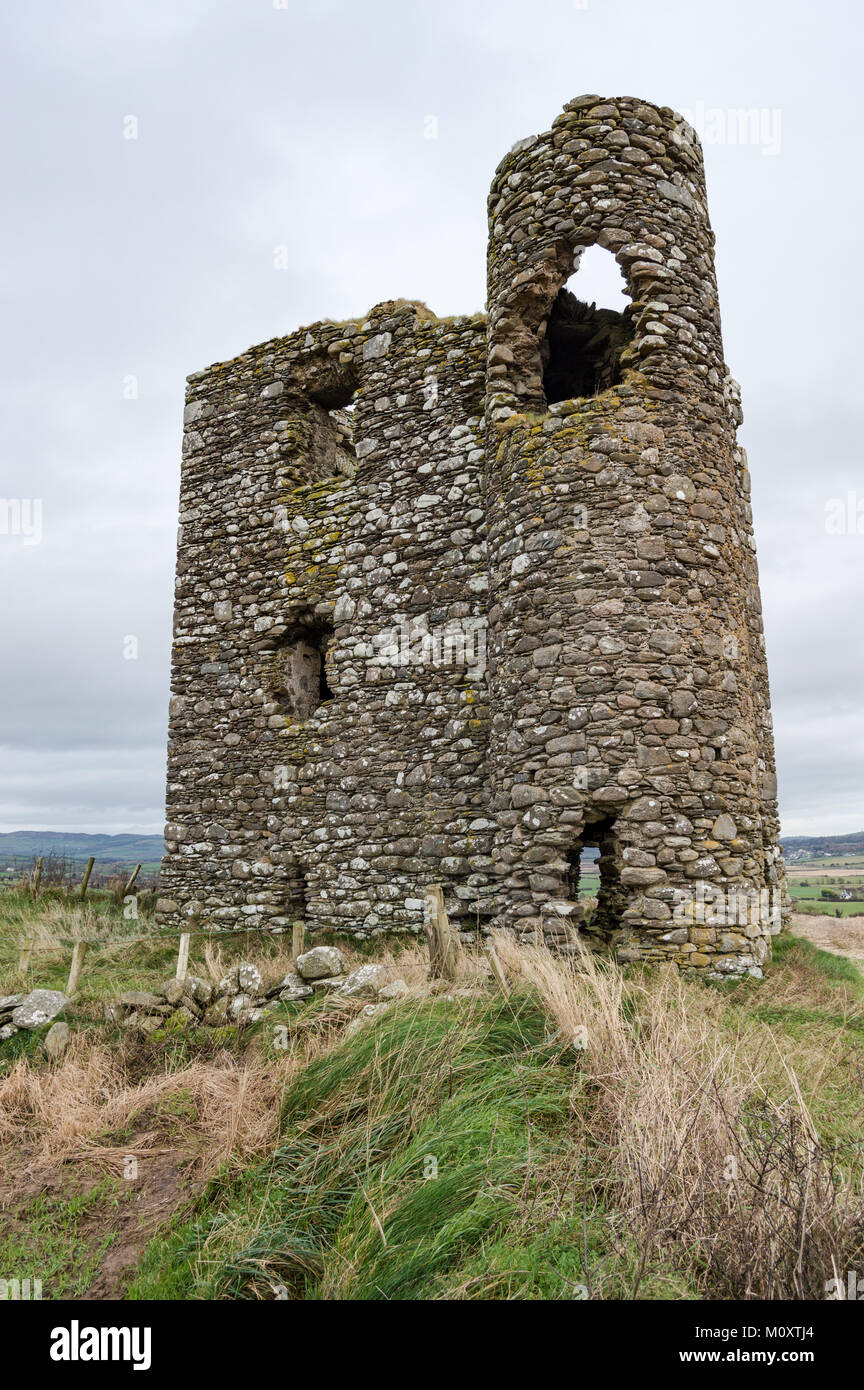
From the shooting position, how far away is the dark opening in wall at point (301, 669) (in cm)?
1113

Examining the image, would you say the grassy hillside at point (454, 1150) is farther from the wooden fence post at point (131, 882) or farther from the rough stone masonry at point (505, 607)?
the wooden fence post at point (131, 882)

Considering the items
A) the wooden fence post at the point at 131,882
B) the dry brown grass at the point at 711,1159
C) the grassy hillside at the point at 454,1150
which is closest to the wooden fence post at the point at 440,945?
the grassy hillside at the point at 454,1150

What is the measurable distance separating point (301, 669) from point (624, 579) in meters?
5.34

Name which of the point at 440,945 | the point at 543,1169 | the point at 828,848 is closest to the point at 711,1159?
the point at 543,1169

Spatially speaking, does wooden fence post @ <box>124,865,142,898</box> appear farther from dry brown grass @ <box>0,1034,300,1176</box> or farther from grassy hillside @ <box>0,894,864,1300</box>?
dry brown grass @ <box>0,1034,300,1176</box>

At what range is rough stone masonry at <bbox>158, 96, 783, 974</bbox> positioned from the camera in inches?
288

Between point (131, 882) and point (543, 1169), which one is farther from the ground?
point (543, 1169)

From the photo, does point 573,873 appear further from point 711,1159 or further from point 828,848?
point 828,848

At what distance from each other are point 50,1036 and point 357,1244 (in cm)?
371

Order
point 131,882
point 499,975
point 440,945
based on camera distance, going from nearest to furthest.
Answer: point 499,975, point 440,945, point 131,882

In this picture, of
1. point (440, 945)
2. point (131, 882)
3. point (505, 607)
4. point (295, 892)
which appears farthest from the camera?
point (131, 882)

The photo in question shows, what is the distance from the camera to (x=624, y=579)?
24.5 feet

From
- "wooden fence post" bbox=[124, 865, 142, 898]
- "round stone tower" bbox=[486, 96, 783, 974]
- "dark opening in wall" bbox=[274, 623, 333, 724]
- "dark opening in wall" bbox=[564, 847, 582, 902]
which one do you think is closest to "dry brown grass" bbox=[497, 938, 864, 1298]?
"round stone tower" bbox=[486, 96, 783, 974]

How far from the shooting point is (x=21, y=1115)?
16.5 ft
